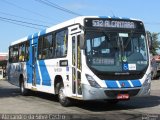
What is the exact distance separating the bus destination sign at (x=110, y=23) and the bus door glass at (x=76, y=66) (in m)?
0.66

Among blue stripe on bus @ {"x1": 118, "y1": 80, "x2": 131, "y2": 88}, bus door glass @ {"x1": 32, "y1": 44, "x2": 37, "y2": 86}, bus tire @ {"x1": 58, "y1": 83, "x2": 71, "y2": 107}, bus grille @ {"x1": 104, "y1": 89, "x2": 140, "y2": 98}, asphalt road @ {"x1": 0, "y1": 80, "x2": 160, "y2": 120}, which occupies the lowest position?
asphalt road @ {"x1": 0, "y1": 80, "x2": 160, "y2": 120}

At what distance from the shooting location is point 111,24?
573 inches

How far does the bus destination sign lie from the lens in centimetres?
1438

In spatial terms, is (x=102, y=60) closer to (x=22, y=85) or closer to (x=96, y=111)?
(x=96, y=111)

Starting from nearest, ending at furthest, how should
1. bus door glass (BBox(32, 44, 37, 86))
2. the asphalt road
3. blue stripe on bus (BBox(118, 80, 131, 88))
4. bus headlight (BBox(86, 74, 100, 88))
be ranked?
the asphalt road
bus headlight (BBox(86, 74, 100, 88))
blue stripe on bus (BBox(118, 80, 131, 88))
bus door glass (BBox(32, 44, 37, 86))

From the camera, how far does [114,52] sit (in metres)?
14.2

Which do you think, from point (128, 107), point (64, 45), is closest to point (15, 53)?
point (64, 45)

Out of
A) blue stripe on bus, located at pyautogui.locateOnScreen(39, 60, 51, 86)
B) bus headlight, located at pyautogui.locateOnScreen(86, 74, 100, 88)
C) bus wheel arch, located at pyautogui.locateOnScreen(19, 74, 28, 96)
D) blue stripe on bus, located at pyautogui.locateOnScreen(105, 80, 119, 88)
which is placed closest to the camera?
bus headlight, located at pyautogui.locateOnScreen(86, 74, 100, 88)

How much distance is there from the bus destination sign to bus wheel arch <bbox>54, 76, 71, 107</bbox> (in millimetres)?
2982

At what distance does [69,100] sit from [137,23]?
3799 mm

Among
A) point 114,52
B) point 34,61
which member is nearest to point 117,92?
point 114,52

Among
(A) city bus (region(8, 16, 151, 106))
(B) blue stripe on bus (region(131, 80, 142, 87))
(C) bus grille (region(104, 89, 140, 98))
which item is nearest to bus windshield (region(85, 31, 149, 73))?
(A) city bus (region(8, 16, 151, 106))

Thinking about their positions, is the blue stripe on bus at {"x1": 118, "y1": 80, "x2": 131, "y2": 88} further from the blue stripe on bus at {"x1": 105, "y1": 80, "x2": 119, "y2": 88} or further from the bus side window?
the bus side window

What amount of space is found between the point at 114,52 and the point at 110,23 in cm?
108
